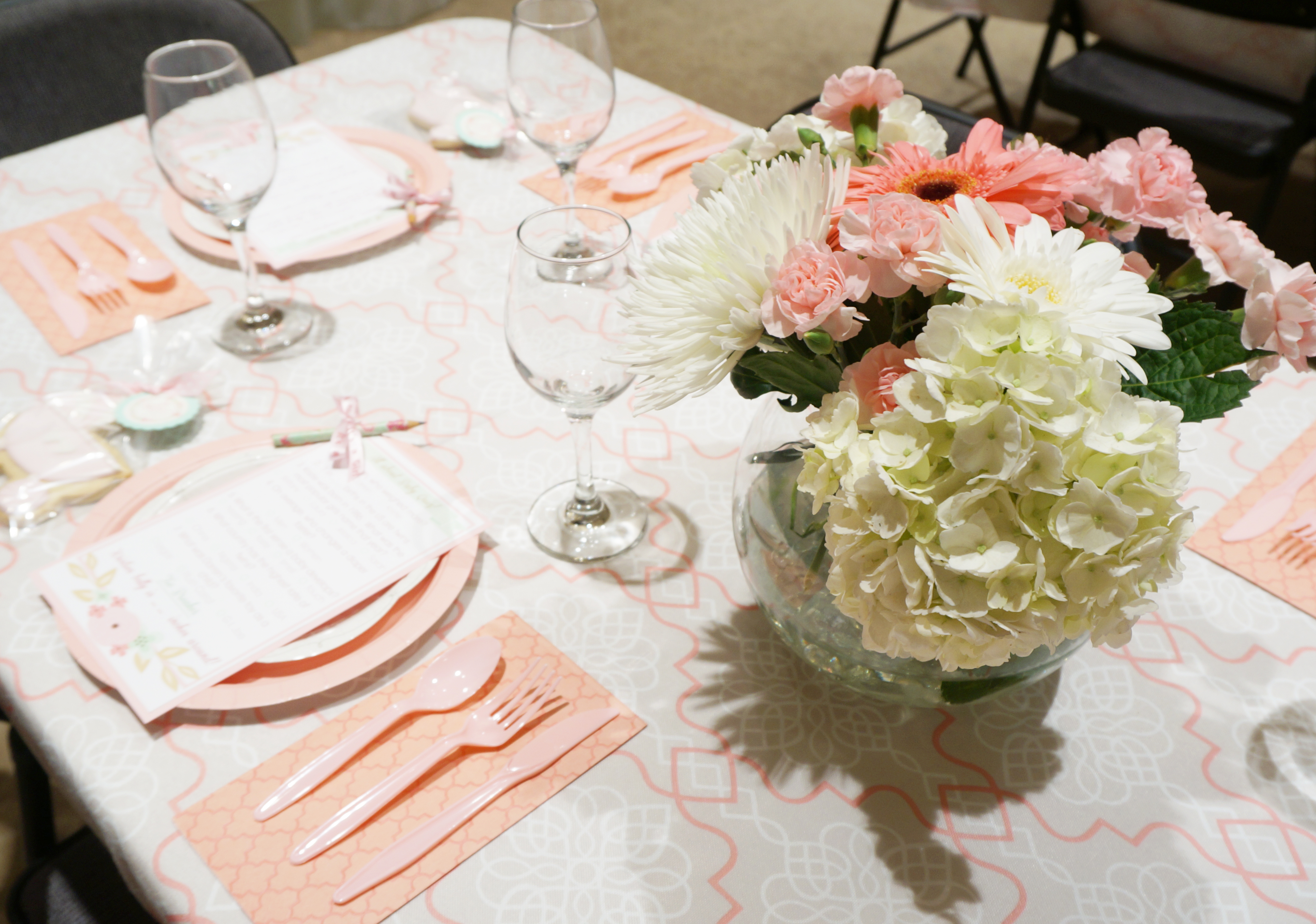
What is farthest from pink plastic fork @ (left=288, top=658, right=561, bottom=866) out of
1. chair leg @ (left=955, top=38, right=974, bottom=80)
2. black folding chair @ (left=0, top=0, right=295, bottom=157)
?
chair leg @ (left=955, top=38, right=974, bottom=80)

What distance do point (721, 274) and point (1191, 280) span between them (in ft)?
0.91

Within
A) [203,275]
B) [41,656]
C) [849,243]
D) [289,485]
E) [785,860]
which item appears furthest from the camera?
[203,275]

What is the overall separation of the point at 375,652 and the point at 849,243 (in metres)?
0.43

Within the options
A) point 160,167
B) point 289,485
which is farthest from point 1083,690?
point 160,167

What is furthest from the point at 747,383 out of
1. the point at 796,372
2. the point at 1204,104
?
the point at 1204,104

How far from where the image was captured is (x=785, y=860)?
597 mm

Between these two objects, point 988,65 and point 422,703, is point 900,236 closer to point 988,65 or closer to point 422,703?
point 422,703

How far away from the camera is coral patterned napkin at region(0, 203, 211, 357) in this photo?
0.99 meters

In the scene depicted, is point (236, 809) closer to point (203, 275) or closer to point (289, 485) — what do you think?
point (289, 485)

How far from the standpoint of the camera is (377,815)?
0.61 metres

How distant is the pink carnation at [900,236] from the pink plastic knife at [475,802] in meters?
0.35

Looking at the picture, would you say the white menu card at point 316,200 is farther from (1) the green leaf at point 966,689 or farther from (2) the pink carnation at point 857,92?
(1) the green leaf at point 966,689

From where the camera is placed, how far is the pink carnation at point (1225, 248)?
525 mm

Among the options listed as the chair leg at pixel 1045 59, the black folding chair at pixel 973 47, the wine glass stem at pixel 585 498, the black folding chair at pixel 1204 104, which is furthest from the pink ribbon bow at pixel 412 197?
the black folding chair at pixel 973 47
